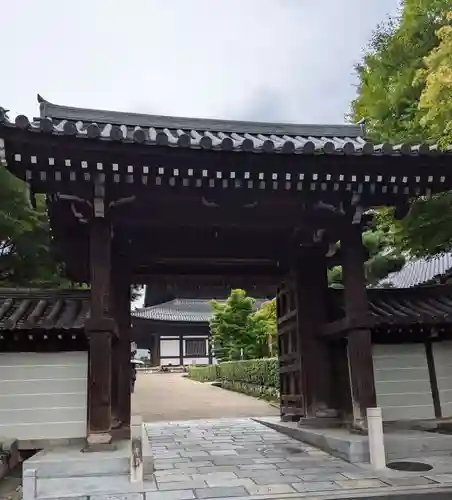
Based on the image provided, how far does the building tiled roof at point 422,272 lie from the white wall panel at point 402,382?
4.08 meters

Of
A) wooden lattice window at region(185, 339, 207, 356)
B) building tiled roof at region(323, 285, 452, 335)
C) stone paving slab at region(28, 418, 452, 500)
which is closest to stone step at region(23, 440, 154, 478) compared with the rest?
stone paving slab at region(28, 418, 452, 500)

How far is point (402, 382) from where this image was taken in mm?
7980

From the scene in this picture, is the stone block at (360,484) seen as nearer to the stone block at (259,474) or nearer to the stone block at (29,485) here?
the stone block at (259,474)

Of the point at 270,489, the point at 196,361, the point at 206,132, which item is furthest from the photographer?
the point at 196,361

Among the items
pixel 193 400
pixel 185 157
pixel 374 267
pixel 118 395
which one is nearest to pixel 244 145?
pixel 185 157

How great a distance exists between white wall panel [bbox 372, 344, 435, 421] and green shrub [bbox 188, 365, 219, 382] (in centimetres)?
2132

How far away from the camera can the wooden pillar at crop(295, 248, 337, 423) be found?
27.6 feet

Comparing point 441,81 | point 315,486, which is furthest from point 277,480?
point 441,81

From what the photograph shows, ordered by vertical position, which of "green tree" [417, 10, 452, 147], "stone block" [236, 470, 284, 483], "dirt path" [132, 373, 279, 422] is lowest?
"dirt path" [132, 373, 279, 422]

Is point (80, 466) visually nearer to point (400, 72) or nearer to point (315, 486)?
point (315, 486)

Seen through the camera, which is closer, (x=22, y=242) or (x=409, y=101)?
(x=409, y=101)

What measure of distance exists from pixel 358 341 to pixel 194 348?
3510 cm

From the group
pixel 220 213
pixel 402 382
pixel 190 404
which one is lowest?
pixel 190 404

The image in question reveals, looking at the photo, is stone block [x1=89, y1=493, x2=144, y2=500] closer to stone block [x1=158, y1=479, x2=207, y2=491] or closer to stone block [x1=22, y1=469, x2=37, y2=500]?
stone block [x1=158, y1=479, x2=207, y2=491]
